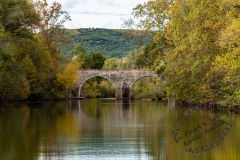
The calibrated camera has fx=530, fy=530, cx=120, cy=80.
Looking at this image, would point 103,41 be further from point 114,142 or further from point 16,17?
point 114,142

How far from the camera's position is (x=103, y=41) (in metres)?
159

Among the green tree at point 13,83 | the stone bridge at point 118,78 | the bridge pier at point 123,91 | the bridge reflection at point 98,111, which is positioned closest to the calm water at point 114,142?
the bridge reflection at point 98,111

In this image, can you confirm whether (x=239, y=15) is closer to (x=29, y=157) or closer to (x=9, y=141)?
(x=9, y=141)

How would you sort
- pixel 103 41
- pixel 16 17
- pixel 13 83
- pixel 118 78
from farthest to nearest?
pixel 103 41 < pixel 118 78 < pixel 13 83 < pixel 16 17

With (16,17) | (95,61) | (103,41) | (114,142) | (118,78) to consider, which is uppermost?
(103,41)

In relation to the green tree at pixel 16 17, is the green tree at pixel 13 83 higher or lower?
lower

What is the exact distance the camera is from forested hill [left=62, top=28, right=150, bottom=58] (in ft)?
496

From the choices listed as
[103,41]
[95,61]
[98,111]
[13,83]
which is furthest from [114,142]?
[103,41]

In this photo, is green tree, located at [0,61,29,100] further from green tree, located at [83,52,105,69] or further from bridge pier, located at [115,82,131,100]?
green tree, located at [83,52,105,69]

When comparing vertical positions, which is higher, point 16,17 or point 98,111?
point 16,17

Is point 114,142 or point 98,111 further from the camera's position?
point 98,111

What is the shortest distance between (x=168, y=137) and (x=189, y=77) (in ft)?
50.2

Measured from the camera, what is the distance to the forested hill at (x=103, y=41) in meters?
151

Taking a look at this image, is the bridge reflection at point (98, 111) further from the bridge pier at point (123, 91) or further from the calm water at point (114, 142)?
the bridge pier at point (123, 91)
